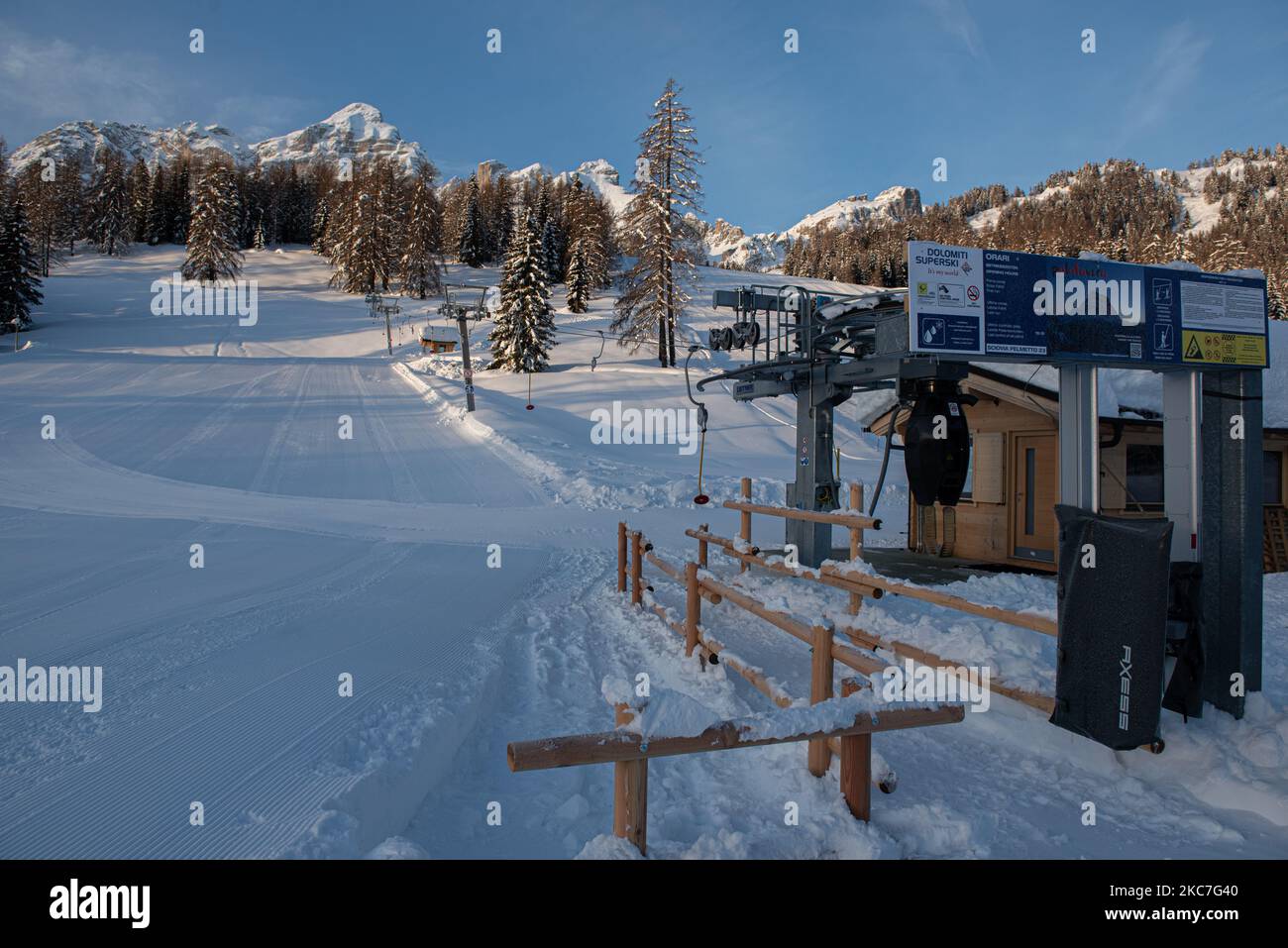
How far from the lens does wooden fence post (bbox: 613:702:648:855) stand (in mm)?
3064

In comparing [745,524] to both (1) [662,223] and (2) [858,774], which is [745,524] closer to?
(2) [858,774]

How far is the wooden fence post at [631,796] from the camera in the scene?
306cm

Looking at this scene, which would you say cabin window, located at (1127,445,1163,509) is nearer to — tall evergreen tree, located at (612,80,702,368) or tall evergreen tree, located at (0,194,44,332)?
tall evergreen tree, located at (612,80,702,368)

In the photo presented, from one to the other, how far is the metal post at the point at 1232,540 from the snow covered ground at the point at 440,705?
312mm

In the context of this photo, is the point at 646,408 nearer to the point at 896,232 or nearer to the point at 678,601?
the point at 678,601

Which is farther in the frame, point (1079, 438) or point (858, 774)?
point (1079, 438)

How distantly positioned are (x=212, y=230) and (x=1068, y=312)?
76.6 m

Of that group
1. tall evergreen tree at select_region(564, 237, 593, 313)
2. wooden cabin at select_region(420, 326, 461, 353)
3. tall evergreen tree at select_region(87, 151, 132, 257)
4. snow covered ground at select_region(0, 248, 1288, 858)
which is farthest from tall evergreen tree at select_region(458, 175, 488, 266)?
snow covered ground at select_region(0, 248, 1288, 858)

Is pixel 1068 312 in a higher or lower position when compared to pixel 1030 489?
higher

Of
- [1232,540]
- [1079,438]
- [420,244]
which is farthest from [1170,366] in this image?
[420,244]

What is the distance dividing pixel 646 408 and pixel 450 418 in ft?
28.6

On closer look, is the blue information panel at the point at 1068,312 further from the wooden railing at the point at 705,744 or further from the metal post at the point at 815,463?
the metal post at the point at 815,463

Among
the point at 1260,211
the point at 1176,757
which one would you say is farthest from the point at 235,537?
the point at 1260,211

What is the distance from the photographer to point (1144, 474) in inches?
487
